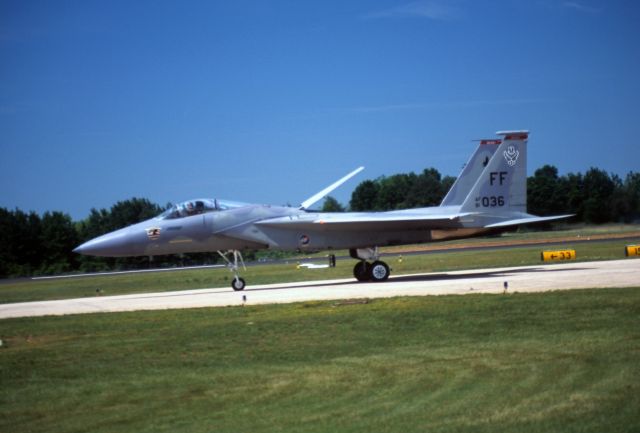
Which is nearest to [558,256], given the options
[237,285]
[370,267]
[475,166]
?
[475,166]

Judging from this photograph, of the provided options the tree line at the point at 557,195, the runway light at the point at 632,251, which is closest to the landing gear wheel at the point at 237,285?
the runway light at the point at 632,251

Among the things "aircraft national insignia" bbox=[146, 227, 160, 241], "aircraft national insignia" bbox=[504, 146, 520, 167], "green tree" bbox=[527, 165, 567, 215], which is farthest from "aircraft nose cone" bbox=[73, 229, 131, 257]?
"green tree" bbox=[527, 165, 567, 215]

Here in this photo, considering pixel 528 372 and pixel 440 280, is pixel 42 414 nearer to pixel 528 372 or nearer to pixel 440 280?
pixel 528 372

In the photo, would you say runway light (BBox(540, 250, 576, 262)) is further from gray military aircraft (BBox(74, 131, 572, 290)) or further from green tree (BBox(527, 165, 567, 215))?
green tree (BBox(527, 165, 567, 215))

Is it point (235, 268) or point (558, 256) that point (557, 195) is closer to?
point (558, 256)

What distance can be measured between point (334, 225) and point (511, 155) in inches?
249

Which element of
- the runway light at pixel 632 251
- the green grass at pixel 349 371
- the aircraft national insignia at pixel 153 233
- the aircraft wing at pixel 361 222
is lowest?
the green grass at pixel 349 371

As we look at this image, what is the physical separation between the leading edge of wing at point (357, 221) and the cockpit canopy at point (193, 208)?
138 centimetres

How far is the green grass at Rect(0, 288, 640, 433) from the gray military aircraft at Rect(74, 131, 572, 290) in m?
8.06

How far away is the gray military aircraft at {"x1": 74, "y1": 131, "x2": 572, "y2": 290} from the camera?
79.2 feet

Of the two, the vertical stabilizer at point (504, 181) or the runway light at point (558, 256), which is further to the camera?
the runway light at point (558, 256)

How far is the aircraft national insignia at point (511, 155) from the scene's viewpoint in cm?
2578

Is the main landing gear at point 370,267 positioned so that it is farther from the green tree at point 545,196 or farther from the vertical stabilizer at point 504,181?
the green tree at point 545,196

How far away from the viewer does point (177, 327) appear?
15.3 meters
